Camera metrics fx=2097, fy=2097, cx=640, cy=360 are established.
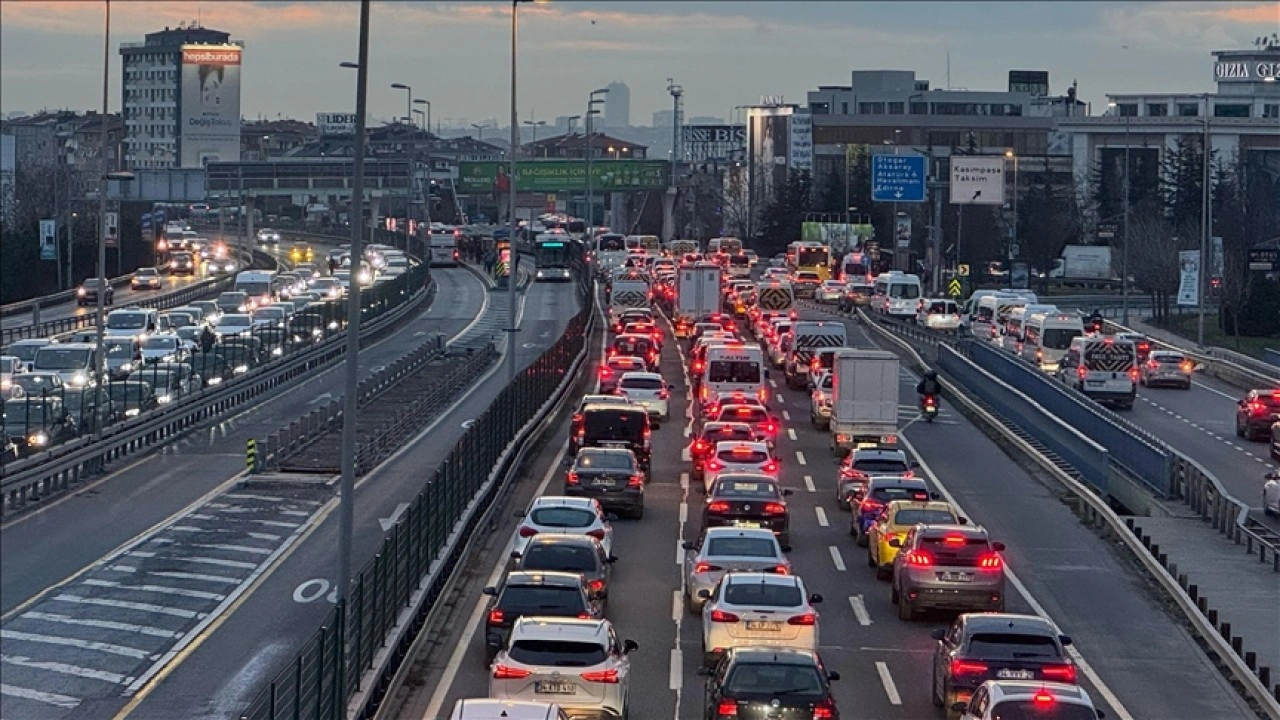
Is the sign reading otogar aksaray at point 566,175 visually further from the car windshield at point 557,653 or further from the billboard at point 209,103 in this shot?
the car windshield at point 557,653

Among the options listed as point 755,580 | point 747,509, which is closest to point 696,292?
point 747,509

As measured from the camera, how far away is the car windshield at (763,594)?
25266 millimetres

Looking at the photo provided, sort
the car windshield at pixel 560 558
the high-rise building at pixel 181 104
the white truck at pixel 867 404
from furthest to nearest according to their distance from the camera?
1. the high-rise building at pixel 181 104
2. the white truck at pixel 867 404
3. the car windshield at pixel 560 558

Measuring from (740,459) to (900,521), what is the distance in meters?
9.53

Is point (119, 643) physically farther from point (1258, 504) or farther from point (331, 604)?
point (1258, 504)

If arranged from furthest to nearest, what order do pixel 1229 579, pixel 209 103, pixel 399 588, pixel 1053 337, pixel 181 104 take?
pixel 209 103, pixel 181 104, pixel 1053 337, pixel 1229 579, pixel 399 588

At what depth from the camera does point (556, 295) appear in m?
116

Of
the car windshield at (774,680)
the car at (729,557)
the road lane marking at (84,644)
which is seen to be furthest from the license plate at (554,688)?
the car at (729,557)

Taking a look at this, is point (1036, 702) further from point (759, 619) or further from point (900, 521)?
point (900, 521)

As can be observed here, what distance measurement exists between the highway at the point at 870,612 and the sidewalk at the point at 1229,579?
813 millimetres

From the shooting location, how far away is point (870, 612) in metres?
30.9

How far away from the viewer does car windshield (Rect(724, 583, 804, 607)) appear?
995 inches

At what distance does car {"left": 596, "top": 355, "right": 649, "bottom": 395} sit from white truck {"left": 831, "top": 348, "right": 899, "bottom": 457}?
8.87 m

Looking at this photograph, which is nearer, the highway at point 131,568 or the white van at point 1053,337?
the highway at point 131,568
